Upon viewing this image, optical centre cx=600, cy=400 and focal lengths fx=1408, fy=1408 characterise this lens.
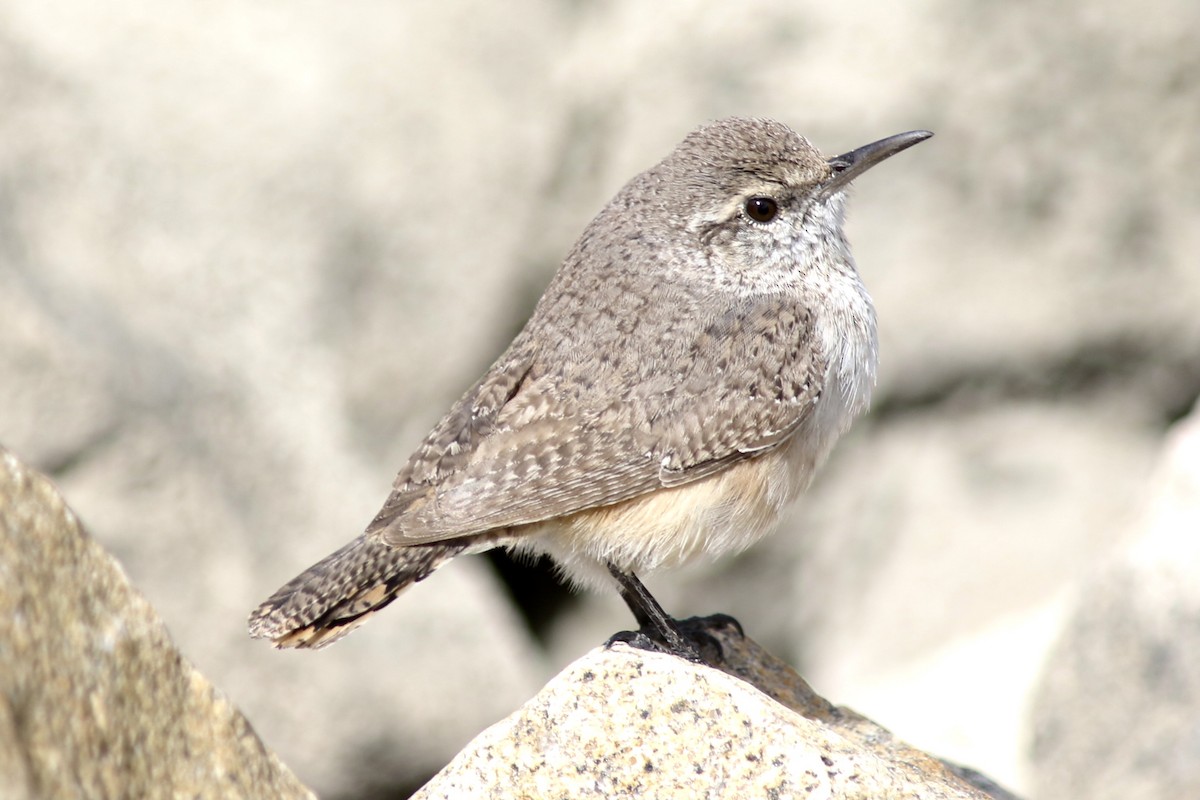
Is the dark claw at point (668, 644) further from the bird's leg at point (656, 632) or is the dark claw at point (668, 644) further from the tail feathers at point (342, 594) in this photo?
the tail feathers at point (342, 594)

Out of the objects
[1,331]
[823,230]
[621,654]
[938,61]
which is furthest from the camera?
[938,61]

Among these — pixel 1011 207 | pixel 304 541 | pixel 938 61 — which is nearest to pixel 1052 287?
pixel 1011 207

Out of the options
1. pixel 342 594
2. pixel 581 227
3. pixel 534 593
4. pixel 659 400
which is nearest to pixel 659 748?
pixel 342 594

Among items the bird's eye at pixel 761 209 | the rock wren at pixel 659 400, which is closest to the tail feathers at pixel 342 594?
the rock wren at pixel 659 400

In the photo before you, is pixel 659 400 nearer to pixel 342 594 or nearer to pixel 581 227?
pixel 342 594

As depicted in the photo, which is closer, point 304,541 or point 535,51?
point 304,541

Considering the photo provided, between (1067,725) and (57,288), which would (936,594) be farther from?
(57,288)

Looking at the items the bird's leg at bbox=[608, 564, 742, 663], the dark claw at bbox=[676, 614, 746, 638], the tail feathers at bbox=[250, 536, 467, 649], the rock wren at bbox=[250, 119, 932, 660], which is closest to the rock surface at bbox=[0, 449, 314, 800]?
the tail feathers at bbox=[250, 536, 467, 649]
